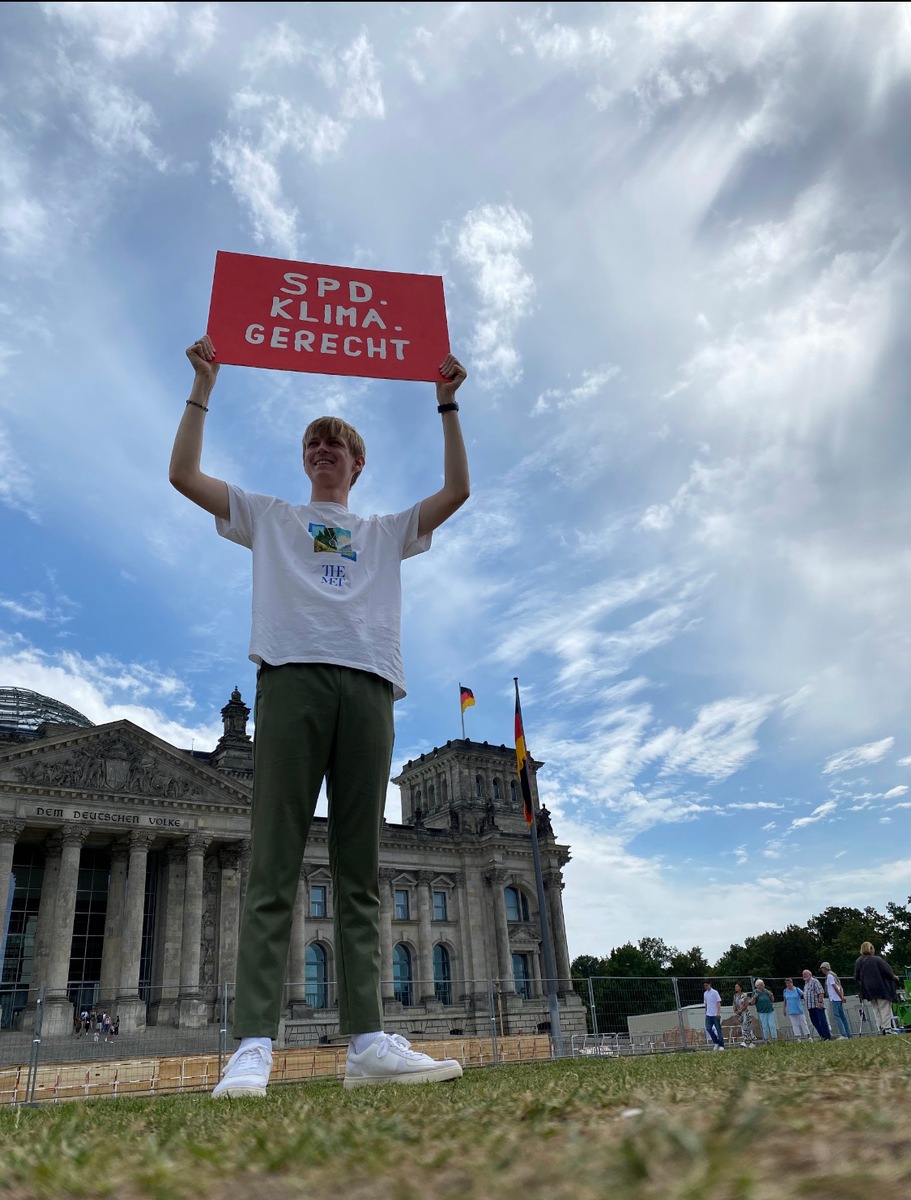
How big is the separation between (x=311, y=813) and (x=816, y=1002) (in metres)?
15.8

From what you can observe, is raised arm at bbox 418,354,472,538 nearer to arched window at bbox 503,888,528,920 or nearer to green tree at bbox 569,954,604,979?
arched window at bbox 503,888,528,920

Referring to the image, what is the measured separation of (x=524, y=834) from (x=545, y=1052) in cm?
3238

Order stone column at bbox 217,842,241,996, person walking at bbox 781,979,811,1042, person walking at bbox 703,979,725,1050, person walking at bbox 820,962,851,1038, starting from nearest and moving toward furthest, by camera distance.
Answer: person walking at bbox 820,962,851,1038, person walking at bbox 703,979,725,1050, person walking at bbox 781,979,811,1042, stone column at bbox 217,842,241,996

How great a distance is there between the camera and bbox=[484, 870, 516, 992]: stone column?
46344 millimetres

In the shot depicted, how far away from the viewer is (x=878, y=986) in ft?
48.8

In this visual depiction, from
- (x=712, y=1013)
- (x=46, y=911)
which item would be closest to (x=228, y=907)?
(x=46, y=911)

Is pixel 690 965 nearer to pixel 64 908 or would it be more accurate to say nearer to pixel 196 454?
pixel 64 908

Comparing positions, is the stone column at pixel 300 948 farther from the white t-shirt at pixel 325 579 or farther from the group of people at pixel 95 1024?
the white t-shirt at pixel 325 579

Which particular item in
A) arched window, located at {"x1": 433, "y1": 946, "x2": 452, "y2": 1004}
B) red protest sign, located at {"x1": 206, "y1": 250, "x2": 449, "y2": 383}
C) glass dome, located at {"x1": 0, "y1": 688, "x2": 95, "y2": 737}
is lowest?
arched window, located at {"x1": 433, "y1": 946, "x2": 452, "y2": 1004}

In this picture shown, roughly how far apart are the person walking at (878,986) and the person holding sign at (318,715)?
45.8 feet

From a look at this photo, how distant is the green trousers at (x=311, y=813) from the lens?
3434mm

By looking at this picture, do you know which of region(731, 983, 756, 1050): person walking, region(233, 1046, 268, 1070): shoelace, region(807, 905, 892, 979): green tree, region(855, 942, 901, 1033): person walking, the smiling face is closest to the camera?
region(233, 1046, 268, 1070): shoelace

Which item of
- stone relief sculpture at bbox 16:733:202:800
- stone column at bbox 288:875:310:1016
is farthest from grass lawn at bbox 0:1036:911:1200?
stone relief sculpture at bbox 16:733:202:800

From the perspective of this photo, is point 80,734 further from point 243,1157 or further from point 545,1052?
point 243,1157
